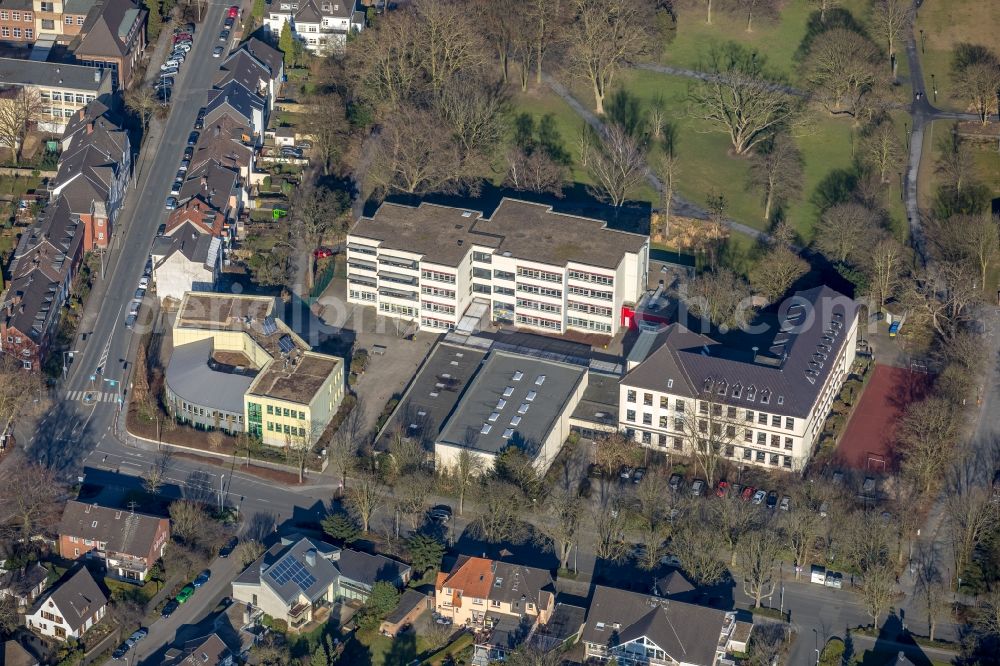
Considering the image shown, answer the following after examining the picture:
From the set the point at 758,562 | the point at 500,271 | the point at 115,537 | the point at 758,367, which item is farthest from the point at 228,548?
the point at 758,367

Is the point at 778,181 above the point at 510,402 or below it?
above

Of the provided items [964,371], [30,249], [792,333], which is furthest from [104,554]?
[964,371]

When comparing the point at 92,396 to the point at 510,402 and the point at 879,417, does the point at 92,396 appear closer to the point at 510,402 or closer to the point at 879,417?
the point at 510,402

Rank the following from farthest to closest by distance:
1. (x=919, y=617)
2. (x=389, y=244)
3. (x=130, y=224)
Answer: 1. (x=130, y=224)
2. (x=389, y=244)
3. (x=919, y=617)

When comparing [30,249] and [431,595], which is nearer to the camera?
[431,595]

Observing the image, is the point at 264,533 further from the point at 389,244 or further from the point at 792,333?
the point at 792,333

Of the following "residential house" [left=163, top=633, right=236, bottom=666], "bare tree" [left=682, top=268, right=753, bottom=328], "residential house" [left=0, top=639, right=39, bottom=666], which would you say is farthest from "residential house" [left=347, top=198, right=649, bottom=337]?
"residential house" [left=0, top=639, right=39, bottom=666]

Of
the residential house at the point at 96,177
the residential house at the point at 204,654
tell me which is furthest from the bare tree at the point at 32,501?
the residential house at the point at 96,177
